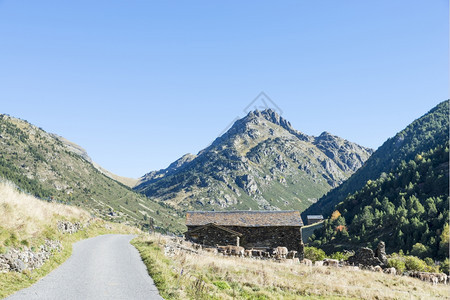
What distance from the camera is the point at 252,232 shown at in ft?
166

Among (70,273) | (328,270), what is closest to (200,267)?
(70,273)

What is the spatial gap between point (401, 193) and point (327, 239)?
45254 millimetres

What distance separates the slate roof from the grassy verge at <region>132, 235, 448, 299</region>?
19694 mm

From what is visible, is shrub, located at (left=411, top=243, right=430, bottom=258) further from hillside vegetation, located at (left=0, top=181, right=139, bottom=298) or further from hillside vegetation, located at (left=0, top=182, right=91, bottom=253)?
hillside vegetation, located at (left=0, top=182, right=91, bottom=253)

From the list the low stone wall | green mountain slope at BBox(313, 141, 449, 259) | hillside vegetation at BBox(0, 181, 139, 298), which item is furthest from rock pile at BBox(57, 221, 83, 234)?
green mountain slope at BBox(313, 141, 449, 259)

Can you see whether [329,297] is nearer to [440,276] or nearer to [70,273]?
[70,273]

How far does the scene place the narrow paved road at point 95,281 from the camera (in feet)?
43.1

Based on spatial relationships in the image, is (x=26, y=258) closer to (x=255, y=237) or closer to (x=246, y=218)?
(x=255, y=237)

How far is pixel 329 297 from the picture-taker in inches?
→ 834

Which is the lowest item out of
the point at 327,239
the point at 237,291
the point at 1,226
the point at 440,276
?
the point at 327,239

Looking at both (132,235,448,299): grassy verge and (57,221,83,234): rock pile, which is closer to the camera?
(132,235,448,299): grassy verge

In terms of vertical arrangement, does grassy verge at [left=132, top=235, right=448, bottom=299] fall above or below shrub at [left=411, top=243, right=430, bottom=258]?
above

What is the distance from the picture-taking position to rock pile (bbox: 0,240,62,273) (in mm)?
14070

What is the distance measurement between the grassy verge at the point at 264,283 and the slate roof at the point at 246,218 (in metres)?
19.7
